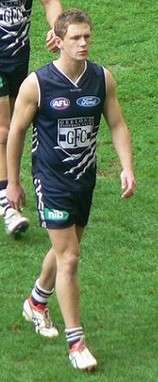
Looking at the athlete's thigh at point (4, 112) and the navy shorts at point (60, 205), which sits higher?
the navy shorts at point (60, 205)

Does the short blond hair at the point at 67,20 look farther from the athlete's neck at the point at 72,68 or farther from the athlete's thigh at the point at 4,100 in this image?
the athlete's thigh at the point at 4,100

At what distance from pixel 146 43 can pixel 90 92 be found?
24.9 feet

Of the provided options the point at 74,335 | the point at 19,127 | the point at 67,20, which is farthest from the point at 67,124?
the point at 74,335

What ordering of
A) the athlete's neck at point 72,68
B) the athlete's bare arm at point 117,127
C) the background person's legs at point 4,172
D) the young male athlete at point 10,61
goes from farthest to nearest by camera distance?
the young male athlete at point 10,61
the background person's legs at point 4,172
the athlete's bare arm at point 117,127
the athlete's neck at point 72,68

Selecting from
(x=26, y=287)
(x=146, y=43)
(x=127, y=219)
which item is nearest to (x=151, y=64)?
(x=146, y=43)

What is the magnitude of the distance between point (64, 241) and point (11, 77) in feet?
8.87

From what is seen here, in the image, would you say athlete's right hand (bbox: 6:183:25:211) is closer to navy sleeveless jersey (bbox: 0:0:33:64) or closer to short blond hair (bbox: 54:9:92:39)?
short blond hair (bbox: 54:9:92:39)

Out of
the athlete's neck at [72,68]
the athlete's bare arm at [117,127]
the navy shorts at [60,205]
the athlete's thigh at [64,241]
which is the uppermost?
the athlete's neck at [72,68]

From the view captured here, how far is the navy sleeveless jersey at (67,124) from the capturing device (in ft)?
21.9

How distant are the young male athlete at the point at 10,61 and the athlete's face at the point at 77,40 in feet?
7.82

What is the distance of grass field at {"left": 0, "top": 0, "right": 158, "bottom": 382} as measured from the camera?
6773mm

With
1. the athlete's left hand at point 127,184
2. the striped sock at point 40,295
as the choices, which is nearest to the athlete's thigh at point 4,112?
the striped sock at point 40,295

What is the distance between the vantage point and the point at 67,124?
672cm

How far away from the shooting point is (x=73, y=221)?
676 centimetres
